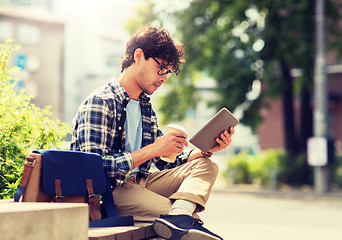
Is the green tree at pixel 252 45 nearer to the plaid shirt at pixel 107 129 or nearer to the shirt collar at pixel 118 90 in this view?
the shirt collar at pixel 118 90

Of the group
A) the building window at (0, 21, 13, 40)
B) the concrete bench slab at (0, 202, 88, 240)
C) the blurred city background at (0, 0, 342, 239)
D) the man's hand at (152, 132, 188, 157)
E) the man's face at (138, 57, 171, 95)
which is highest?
the building window at (0, 21, 13, 40)

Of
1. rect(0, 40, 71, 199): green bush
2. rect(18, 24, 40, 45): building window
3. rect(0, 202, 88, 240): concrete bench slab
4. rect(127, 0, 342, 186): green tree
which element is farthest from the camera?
rect(18, 24, 40, 45): building window

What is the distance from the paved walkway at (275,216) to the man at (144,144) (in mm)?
4036

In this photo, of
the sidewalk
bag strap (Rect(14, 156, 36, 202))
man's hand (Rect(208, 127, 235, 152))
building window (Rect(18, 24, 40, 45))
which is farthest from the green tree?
building window (Rect(18, 24, 40, 45))

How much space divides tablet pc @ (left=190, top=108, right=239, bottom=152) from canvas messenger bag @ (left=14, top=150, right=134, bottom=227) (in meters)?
0.66

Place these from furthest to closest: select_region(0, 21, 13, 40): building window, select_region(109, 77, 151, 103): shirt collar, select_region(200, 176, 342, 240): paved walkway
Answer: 1. select_region(0, 21, 13, 40): building window
2. select_region(200, 176, 342, 240): paved walkway
3. select_region(109, 77, 151, 103): shirt collar

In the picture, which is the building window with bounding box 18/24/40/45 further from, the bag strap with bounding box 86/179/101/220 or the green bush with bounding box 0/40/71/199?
the bag strap with bounding box 86/179/101/220

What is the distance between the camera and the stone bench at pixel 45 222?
Result: 1.93 m

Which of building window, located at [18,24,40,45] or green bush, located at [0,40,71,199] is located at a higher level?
building window, located at [18,24,40,45]

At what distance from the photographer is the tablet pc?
3170 mm

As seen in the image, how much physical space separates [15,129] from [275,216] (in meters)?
7.19

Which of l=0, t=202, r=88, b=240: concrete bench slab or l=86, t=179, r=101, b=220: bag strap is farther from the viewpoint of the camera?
l=86, t=179, r=101, b=220: bag strap

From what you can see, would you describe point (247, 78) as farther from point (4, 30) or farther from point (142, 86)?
point (4, 30)

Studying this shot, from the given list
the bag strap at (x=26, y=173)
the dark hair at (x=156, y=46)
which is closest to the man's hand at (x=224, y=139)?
the dark hair at (x=156, y=46)
